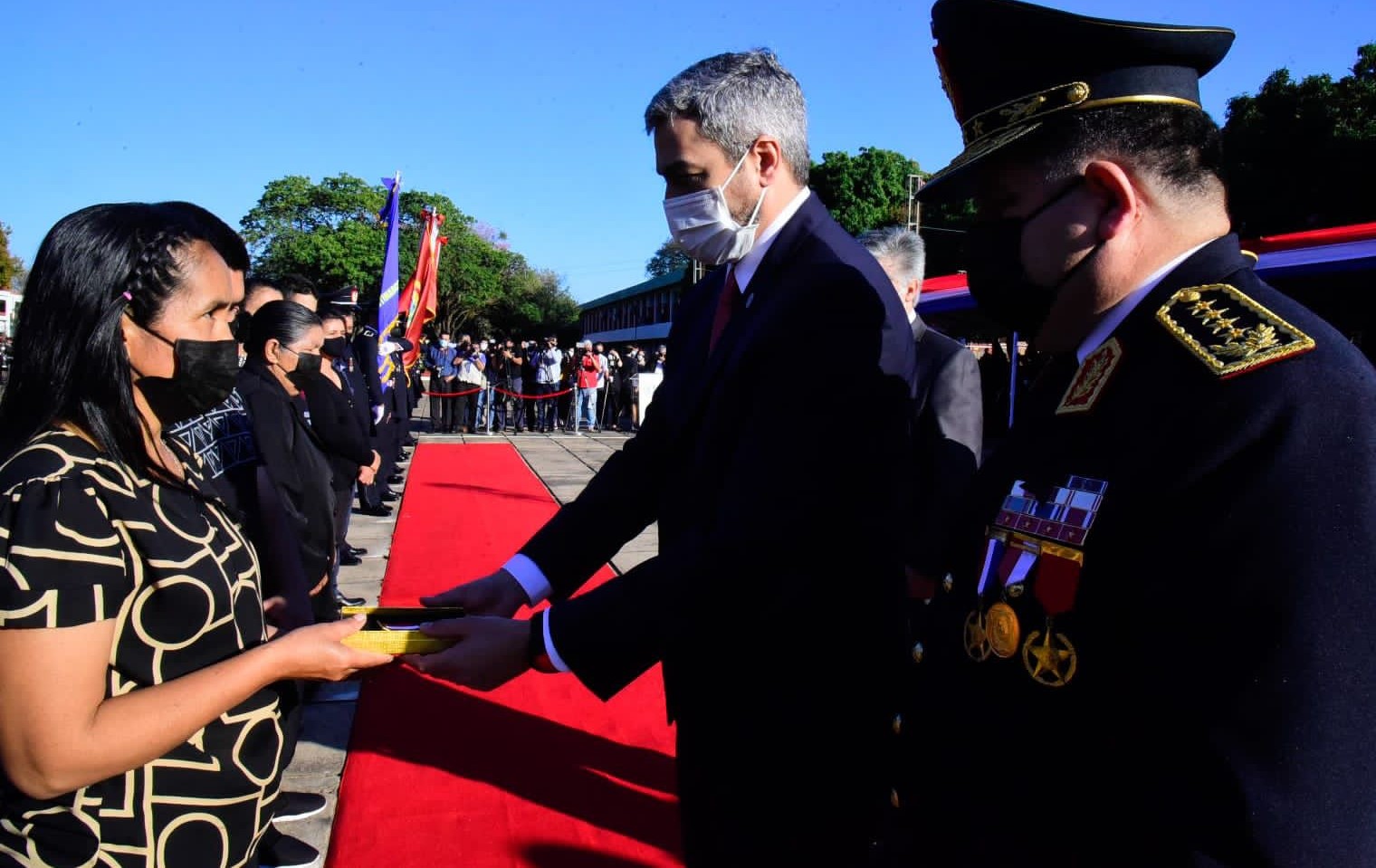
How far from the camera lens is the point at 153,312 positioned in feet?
5.41

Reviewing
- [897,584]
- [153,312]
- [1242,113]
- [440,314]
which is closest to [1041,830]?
[897,584]

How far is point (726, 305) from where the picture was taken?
2.02 meters

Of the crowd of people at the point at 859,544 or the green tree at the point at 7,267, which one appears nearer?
the crowd of people at the point at 859,544

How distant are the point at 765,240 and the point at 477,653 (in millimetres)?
1072

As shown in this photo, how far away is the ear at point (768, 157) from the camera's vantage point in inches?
72.6

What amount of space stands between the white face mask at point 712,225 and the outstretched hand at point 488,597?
929 millimetres

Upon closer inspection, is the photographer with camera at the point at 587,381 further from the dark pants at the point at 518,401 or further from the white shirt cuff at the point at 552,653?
the white shirt cuff at the point at 552,653

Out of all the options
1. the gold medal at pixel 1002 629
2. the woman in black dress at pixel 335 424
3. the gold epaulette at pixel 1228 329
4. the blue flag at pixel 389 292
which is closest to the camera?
the gold epaulette at pixel 1228 329

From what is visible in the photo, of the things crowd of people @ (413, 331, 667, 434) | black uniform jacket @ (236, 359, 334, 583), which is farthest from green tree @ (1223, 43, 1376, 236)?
black uniform jacket @ (236, 359, 334, 583)

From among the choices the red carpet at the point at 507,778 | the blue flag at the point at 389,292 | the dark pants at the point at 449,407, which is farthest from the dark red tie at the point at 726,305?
the dark pants at the point at 449,407

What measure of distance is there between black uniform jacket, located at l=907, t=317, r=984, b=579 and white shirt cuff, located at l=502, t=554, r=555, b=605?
133cm

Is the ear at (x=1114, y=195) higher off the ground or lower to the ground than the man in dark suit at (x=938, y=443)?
higher

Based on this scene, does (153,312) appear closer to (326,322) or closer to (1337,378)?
(1337,378)

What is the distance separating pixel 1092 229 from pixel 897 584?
820mm
